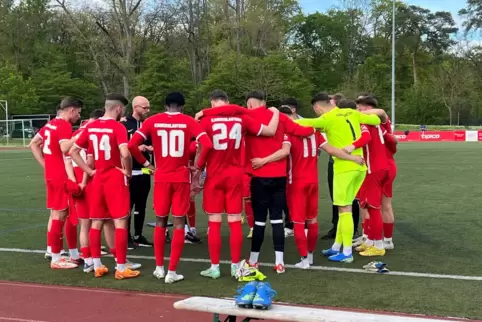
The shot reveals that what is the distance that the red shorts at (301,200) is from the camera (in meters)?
6.57

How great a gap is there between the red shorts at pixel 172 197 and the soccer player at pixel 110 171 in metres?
0.45

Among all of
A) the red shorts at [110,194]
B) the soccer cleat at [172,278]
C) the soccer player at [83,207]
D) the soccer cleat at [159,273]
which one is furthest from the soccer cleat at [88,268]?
the soccer cleat at [172,278]

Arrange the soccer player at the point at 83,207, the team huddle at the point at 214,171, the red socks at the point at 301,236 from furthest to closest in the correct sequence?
1. the soccer player at the point at 83,207
2. the red socks at the point at 301,236
3. the team huddle at the point at 214,171

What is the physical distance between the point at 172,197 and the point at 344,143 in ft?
7.51

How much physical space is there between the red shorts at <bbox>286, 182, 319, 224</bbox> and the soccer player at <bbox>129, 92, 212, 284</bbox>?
126cm

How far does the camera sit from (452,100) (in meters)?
65.6

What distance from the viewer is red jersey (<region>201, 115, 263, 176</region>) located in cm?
612

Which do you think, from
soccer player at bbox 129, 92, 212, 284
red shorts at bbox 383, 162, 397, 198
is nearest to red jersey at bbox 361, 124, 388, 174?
red shorts at bbox 383, 162, 397, 198

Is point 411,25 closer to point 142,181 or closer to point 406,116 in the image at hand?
point 406,116

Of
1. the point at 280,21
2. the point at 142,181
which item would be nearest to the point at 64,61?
the point at 280,21

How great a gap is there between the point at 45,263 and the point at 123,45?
48.8m

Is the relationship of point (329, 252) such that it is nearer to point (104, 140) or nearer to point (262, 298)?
point (104, 140)

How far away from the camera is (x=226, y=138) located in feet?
20.1

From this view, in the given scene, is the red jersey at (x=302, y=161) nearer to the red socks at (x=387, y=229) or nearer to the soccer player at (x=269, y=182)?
the soccer player at (x=269, y=182)
